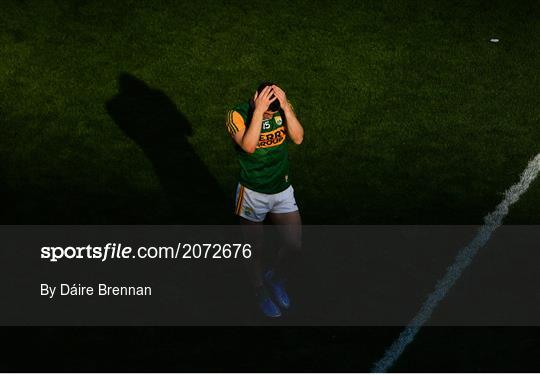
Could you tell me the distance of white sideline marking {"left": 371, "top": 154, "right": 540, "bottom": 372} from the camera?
7.77 m

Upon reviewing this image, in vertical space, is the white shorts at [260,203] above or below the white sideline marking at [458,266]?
above

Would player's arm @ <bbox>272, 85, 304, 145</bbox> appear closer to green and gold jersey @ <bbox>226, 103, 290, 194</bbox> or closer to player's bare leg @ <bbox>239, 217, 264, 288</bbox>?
green and gold jersey @ <bbox>226, 103, 290, 194</bbox>

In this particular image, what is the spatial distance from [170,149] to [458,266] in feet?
13.2

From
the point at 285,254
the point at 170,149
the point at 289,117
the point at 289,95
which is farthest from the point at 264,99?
the point at 289,95

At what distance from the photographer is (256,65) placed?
1277 cm

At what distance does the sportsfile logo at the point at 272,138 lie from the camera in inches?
296

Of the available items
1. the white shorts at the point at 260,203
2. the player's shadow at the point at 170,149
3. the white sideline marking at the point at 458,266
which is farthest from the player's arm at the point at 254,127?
the player's shadow at the point at 170,149

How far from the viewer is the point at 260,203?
7.77 metres

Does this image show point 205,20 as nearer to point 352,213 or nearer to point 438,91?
point 438,91

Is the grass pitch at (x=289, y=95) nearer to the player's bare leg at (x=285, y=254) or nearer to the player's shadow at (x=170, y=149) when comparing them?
the player's shadow at (x=170, y=149)

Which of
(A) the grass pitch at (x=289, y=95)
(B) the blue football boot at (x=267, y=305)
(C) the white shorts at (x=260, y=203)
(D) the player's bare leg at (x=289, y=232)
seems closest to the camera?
(C) the white shorts at (x=260, y=203)

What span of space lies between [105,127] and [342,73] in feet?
11.6

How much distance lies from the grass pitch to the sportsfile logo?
2.26 m

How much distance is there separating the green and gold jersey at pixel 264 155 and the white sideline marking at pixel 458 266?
1785 mm
